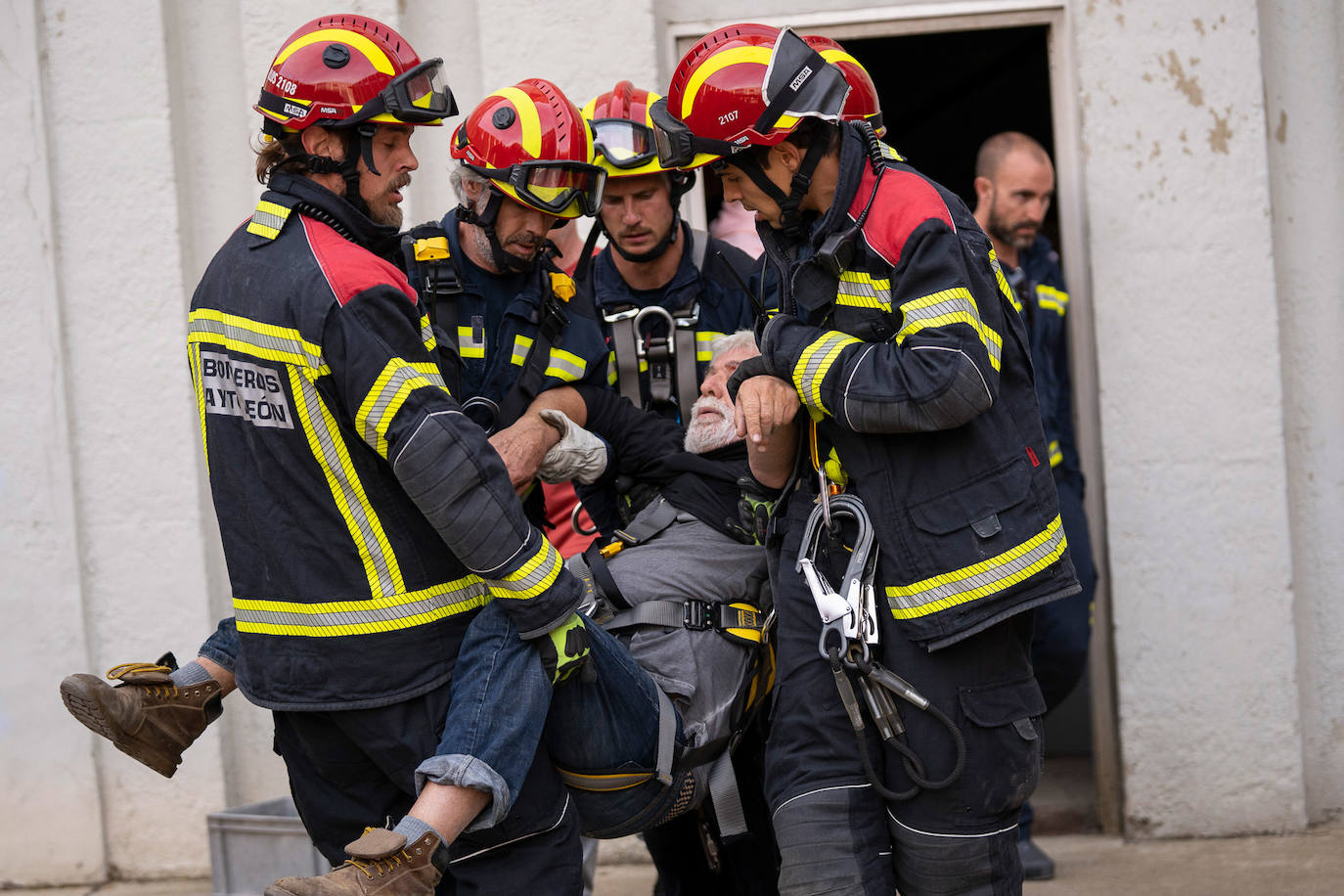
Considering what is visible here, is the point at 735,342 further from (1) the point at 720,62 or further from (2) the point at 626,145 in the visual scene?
(1) the point at 720,62

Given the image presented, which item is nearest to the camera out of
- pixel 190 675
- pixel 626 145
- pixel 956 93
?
pixel 190 675

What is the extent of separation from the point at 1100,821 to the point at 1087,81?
2.58 metres

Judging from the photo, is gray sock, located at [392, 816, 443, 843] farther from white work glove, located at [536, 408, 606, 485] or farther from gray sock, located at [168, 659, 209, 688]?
white work glove, located at [536, 408, 606, 485]

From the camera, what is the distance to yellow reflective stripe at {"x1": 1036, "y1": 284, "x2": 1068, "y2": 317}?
460cm

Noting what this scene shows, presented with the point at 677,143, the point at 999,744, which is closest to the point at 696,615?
the point at 999,744

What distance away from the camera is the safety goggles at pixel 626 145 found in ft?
12.0

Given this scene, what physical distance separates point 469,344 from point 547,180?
18.1 inches

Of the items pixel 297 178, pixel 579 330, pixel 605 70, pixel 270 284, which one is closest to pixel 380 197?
pixel 297 178

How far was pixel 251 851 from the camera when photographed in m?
4.05

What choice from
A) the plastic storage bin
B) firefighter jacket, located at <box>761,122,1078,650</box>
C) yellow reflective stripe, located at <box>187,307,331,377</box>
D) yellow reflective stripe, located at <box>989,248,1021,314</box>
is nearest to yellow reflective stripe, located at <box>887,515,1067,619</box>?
firefighter jacket, located at <box>761,122,1078,650</box>

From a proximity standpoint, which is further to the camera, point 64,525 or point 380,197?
point 64,525

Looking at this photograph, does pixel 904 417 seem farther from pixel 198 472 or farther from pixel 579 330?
pixel 198 472

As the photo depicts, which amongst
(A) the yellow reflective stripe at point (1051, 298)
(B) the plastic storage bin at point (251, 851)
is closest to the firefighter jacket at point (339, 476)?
(B) the plastic storage bin at point (251, 851)

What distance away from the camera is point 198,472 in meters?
4.70
